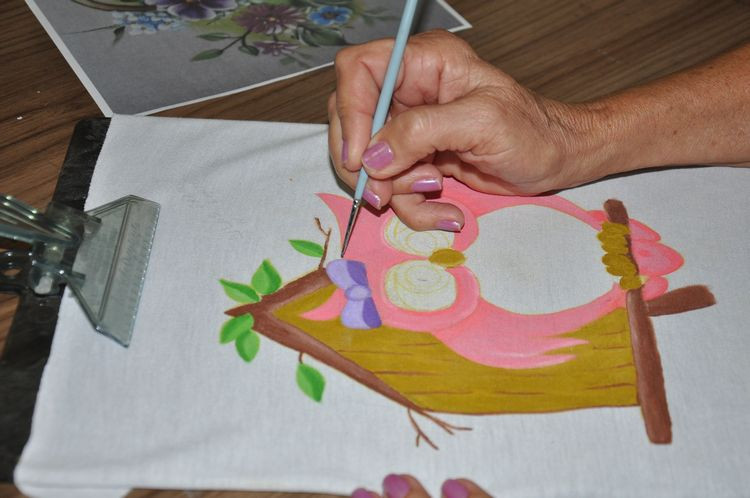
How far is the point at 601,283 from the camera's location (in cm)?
79

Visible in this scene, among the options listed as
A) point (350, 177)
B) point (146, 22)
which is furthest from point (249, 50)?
point (350, 177)

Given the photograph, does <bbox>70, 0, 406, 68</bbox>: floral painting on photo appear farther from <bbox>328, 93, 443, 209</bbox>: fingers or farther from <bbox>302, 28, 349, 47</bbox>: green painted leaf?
<bbox>328, 93, 443, 209</bbox>: fingers

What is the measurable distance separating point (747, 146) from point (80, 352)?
0.74 metres

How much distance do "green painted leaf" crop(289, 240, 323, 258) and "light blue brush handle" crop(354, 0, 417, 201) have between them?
62mm

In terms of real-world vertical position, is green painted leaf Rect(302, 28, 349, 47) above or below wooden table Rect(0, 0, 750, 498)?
above

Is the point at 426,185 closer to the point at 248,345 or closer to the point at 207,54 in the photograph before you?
the point at 248,345

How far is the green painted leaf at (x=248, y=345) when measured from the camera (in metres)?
0.69

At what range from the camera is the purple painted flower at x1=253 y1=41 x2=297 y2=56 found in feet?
3.25

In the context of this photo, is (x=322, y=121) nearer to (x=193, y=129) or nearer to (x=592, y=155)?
(x=193, y=129)

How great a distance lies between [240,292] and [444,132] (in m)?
0.24

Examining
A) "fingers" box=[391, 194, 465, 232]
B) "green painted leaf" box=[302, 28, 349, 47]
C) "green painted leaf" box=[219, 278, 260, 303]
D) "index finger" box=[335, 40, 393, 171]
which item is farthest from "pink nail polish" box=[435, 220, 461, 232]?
"green painted leaf" box=[302, 28, 349, 47]

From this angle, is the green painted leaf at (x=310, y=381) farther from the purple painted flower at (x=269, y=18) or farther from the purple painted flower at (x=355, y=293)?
the purple painted flower at (x=269, y=18)

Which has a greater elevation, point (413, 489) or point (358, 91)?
point (358, 91)

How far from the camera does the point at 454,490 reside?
0.62 meters
